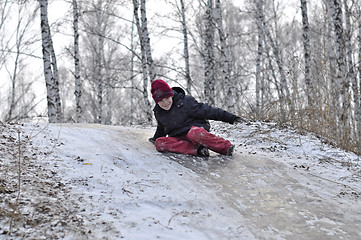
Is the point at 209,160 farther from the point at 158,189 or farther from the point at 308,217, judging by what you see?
the point at 308,217

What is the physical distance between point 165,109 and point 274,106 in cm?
248

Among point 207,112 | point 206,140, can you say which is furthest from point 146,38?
point 206,140

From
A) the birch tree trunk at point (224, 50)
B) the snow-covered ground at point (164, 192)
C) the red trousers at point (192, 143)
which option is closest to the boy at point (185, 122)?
the red trousers at point (192, 143)

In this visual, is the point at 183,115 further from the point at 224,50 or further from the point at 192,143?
the point at 224,50

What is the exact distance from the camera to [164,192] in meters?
2.45

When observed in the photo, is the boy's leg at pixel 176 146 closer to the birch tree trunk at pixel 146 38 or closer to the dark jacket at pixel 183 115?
the dark jacket at pixel 183 115

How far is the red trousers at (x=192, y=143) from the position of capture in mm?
3590

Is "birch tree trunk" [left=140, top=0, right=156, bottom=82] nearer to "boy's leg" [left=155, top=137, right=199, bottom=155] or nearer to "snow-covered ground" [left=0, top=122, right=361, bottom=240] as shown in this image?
"snow-covered ground" [left=0, top=122, right=361, bottom=240]

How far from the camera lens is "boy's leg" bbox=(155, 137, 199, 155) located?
12.1ft

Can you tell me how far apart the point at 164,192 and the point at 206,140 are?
4.22ft

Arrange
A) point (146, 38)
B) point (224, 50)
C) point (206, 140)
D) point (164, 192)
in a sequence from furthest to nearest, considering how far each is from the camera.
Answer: point (146, 38)
point (224, 50)
point (206, 140)
point (164, 192)

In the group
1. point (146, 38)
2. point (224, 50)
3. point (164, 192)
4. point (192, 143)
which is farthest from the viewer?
point (146, 38)

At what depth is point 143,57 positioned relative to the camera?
34.5 feet

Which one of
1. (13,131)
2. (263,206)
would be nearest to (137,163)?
(263,206)
